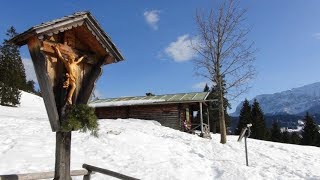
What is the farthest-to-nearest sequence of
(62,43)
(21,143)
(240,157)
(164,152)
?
(240,157), (164,152), (21,143), (62,43)

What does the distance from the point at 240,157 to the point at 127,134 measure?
6.29 m

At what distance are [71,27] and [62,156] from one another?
2416 mm

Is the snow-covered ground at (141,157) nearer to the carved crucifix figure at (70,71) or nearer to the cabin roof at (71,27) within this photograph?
the cabin roof at (71,27)

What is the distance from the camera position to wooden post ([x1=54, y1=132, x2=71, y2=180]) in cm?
598

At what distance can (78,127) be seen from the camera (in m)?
6.00

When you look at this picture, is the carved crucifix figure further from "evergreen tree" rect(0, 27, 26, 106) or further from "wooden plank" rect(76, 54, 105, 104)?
"evergreen tree" rect(0, 27, 26, 106)

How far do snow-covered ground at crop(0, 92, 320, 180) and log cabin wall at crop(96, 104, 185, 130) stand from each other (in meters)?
10.7

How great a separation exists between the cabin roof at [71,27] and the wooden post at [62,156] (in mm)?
1794

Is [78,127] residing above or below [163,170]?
above

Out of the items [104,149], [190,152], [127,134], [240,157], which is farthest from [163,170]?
[240,157]

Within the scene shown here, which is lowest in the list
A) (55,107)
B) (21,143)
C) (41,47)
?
(21,143)

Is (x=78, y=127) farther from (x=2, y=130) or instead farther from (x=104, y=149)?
(x=2, y=130)

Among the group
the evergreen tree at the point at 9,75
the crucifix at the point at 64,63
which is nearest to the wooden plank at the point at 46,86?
the crucifix at the point at 64,63

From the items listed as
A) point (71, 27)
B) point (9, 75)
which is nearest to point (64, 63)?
point (71, 27)
